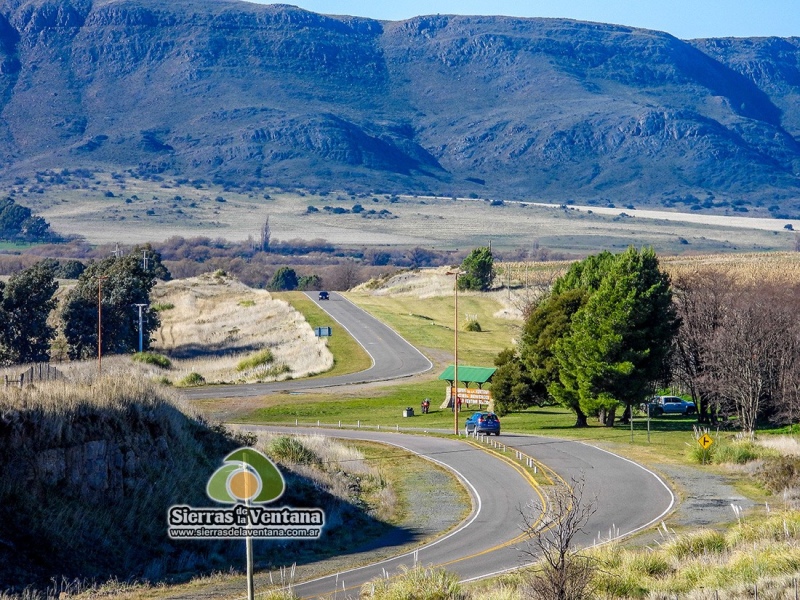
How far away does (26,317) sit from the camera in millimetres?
93688

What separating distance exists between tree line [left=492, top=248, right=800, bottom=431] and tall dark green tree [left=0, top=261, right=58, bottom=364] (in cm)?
4248

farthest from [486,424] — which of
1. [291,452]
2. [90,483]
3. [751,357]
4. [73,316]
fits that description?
[73,316]

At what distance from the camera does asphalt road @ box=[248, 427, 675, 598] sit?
31.1m

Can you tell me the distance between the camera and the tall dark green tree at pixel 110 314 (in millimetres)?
95188

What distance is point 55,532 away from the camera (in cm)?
2916

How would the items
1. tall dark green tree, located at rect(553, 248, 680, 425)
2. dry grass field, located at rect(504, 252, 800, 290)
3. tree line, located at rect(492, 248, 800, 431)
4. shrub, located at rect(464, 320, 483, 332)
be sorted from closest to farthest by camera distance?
tree line, located at rect(492, 248, 800, 431) → tall dark green tree, located at rect(553, 248, 680, 425) → shrub, located at rect(464, 320, 483, 332) → dry grass field, located at rect(504, 252, 800, 290)

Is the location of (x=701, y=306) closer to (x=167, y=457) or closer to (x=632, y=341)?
(x=632, y=341)

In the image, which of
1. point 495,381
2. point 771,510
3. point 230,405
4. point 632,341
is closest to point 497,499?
point 771,510

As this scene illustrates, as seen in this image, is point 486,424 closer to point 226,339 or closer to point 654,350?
point 654,350

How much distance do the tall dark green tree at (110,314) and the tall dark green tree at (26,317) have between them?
1.80m

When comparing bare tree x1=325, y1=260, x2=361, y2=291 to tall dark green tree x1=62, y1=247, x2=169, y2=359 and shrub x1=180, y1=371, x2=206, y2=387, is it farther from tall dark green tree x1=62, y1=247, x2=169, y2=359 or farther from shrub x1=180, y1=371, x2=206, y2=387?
shrub x1=180, y1=371, x2=206, y2=387

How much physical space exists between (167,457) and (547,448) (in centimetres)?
2338

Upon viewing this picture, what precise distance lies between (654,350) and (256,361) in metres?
40.8

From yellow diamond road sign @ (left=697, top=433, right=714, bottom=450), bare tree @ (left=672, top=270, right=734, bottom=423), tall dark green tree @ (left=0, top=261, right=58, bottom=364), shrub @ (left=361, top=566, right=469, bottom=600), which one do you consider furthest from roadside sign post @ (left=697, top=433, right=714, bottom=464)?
tall dark green tree @ (left=0, top=261, right=58, bottom=364)
